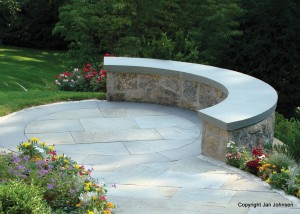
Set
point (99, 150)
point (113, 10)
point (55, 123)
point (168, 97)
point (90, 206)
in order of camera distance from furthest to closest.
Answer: point (113, 10) → point (168, 97) → point (55, 123) → point (99, 150) → point (90, 206)

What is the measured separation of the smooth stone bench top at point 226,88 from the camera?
6.37 metres

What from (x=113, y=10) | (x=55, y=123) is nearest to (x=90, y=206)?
(x=55, y=123)

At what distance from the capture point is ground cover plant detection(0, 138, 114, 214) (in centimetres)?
413

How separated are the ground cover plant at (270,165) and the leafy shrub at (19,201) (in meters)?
2.41

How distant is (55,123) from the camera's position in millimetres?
8156

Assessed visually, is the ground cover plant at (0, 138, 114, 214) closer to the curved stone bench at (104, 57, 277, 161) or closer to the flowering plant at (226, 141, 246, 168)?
the flowering plant at (226, 141, 246, 168)

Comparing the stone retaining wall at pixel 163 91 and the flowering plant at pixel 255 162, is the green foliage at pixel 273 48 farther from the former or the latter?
the flowering plant at pixel 255 162

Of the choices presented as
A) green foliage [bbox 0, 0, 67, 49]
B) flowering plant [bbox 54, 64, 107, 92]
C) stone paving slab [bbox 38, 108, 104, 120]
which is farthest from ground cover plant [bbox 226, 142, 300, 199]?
green foliage [bbox 0, 0, 67, 49]

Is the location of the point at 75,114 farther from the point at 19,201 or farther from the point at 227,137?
the point at 19,201

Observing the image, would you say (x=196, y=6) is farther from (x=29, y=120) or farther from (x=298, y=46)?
(x=29, y=120)

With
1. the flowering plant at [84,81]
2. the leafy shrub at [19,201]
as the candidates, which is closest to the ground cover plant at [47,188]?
the leafy shrub at [19,201]

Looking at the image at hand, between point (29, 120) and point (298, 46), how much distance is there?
10.2m

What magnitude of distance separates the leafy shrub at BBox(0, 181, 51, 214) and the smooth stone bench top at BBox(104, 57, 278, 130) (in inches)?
102

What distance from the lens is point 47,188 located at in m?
4.81
